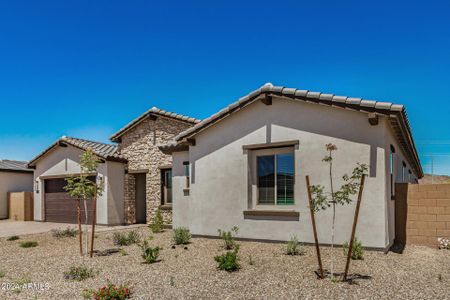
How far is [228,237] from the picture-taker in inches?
402

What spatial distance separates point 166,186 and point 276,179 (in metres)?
7.67

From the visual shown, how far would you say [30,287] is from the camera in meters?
6.75

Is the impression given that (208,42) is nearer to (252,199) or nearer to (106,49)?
(106,49)

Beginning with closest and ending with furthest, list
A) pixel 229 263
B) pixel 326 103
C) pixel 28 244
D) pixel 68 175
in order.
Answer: pixel 229 263
pixel 326 103
pixel 28 244
pixel 68 175

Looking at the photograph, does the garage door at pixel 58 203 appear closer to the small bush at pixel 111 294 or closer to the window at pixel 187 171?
the window at pixel 187 171

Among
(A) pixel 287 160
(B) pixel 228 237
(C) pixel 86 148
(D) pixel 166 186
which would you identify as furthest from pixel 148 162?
(A) pixel 287 160

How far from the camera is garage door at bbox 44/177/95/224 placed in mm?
18609

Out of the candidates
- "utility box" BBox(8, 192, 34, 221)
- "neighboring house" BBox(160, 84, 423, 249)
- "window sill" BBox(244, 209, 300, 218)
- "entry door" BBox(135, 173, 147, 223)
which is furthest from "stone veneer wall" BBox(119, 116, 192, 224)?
"utility box" BBox(8, 192, 34, 221)

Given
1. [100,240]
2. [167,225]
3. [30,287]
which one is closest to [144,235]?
[100,240]

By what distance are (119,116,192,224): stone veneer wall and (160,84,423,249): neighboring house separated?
4433mm

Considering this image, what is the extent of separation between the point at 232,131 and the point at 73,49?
27.6 feet

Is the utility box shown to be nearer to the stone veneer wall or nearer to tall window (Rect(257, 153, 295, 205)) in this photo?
the stone veneer wall

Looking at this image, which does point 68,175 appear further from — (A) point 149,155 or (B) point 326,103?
(B) point 326,103

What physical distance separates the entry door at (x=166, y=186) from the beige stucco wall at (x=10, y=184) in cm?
1345
